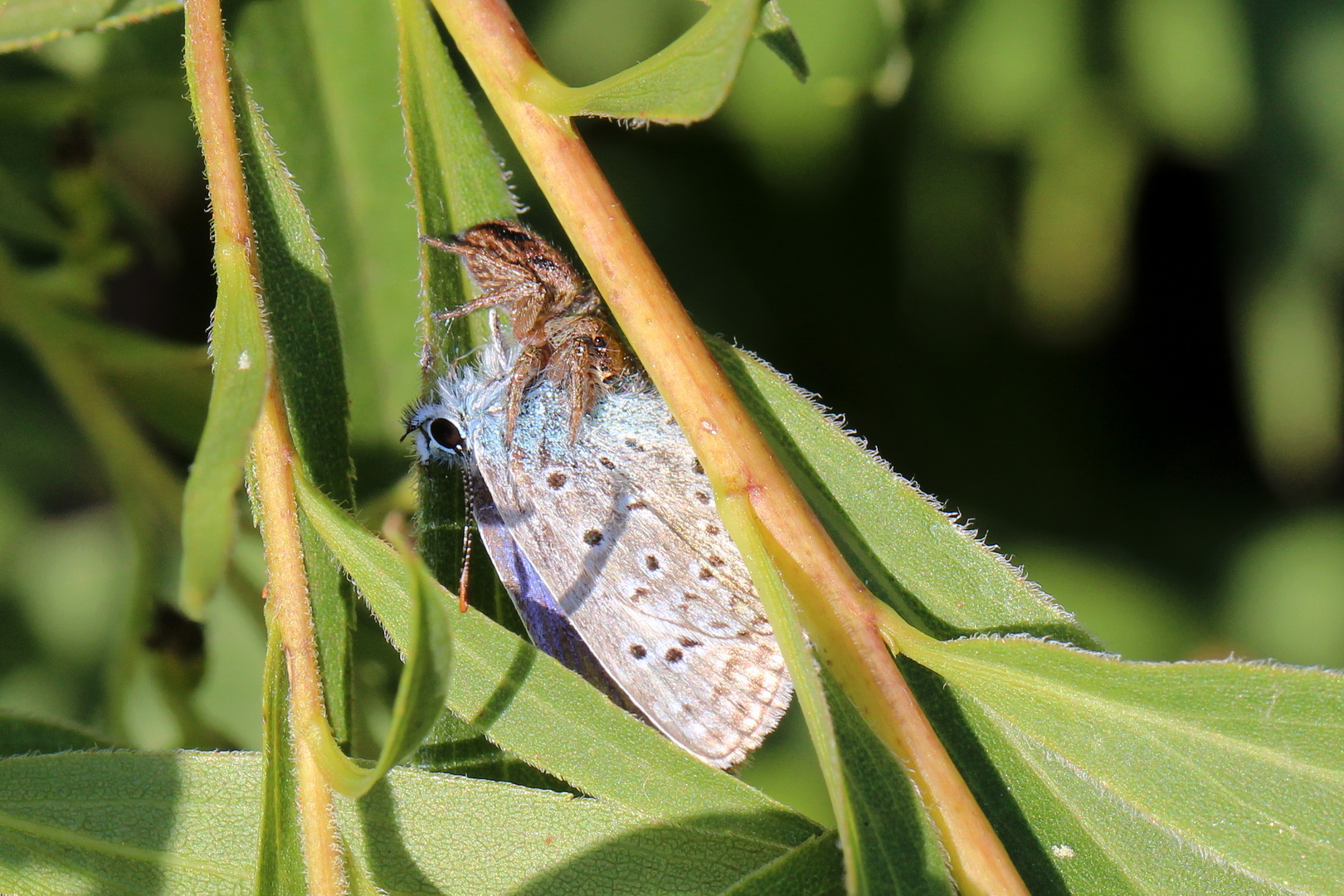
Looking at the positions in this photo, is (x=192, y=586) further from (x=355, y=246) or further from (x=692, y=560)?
(x=355, y=246)

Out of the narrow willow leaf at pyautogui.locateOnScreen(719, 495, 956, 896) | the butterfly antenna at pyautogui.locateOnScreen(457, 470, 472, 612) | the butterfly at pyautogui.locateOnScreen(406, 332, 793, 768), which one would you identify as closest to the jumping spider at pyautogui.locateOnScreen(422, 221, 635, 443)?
the butterfly at pyautogui.locateOnScreen(406, 332, 793, 768)

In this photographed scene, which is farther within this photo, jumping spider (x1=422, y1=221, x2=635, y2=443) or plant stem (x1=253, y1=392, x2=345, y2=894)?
jumping spider (x1=422, y1=221, x2=635, y2=443)

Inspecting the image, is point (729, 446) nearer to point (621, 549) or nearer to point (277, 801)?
point (621, 549)

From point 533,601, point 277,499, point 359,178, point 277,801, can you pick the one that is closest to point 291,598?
point 277,499

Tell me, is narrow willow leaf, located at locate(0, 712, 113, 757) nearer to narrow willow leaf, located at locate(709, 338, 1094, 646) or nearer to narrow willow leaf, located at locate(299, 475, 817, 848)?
narrow willow leaf, located at locate(299, 475, 817, 848)

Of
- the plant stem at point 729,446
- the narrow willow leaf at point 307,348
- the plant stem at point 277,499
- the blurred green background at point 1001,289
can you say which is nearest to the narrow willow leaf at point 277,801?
the plant stem at point 277,499
